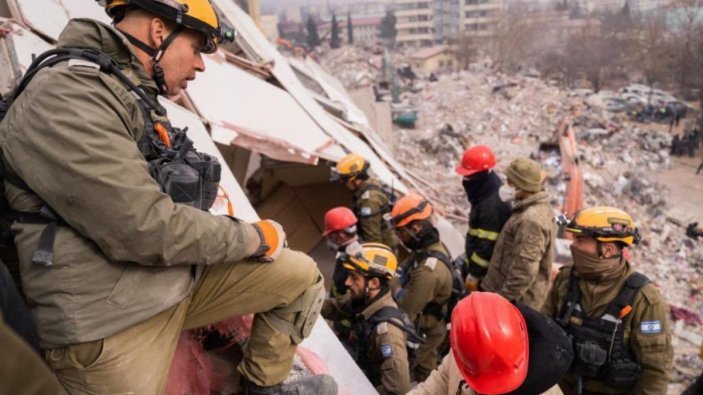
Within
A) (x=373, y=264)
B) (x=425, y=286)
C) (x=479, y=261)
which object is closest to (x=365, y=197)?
(x=479, y=261)

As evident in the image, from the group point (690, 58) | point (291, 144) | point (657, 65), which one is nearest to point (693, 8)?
point (657, 65)

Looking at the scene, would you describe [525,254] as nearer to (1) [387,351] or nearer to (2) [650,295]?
(2) [650,295]

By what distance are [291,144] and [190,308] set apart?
10.8 feet

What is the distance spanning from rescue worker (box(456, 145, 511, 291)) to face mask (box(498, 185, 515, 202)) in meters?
0.04

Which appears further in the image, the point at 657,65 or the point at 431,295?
the point at 657,65

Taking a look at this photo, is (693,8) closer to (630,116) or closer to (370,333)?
(630,116)

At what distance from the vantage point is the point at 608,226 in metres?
2.87

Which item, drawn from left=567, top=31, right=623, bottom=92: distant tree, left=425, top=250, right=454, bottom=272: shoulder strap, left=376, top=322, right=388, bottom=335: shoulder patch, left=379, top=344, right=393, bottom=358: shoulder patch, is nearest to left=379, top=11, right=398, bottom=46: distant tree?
left=567, top=31, right=623, bottom=92: distant tree

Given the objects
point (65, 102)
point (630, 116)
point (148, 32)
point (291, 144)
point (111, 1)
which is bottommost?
point (630, 116)

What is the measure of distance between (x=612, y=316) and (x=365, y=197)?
2839 mm

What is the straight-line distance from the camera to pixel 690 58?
2622cm

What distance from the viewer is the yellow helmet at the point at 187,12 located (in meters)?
1.61

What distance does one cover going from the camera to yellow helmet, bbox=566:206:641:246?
2.86m

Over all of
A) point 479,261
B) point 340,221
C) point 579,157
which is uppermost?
point 340,221
